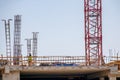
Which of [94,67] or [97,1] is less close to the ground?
[97,1]

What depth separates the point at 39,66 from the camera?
30969mm

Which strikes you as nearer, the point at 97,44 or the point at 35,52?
the point at 97,44

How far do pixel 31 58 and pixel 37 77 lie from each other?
923 cm

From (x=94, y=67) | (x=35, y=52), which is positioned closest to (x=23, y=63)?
(x=94, y=67)

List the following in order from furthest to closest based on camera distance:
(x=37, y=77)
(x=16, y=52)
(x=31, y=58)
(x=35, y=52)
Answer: (x=35, y=52) → (x=16, y=52) → (x=37, y=77) → (x=31, y=58)

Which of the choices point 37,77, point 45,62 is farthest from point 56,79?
point 45,62

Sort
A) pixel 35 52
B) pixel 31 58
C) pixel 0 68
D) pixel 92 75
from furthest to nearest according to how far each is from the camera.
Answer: pixel 35 52, pixel 92 75, pixel 31 58, pixel 0 68

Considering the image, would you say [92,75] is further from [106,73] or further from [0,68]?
[0,68]

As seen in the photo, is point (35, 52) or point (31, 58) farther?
point (35, 52)

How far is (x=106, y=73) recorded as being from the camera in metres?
32.8

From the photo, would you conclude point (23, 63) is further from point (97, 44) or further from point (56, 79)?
point (97, 44)

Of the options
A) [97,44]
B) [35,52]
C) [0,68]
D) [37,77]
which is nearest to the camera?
[0,68]

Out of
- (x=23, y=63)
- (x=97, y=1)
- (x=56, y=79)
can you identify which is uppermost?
(x=97, y=1)

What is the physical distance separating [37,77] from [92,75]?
277 inches
